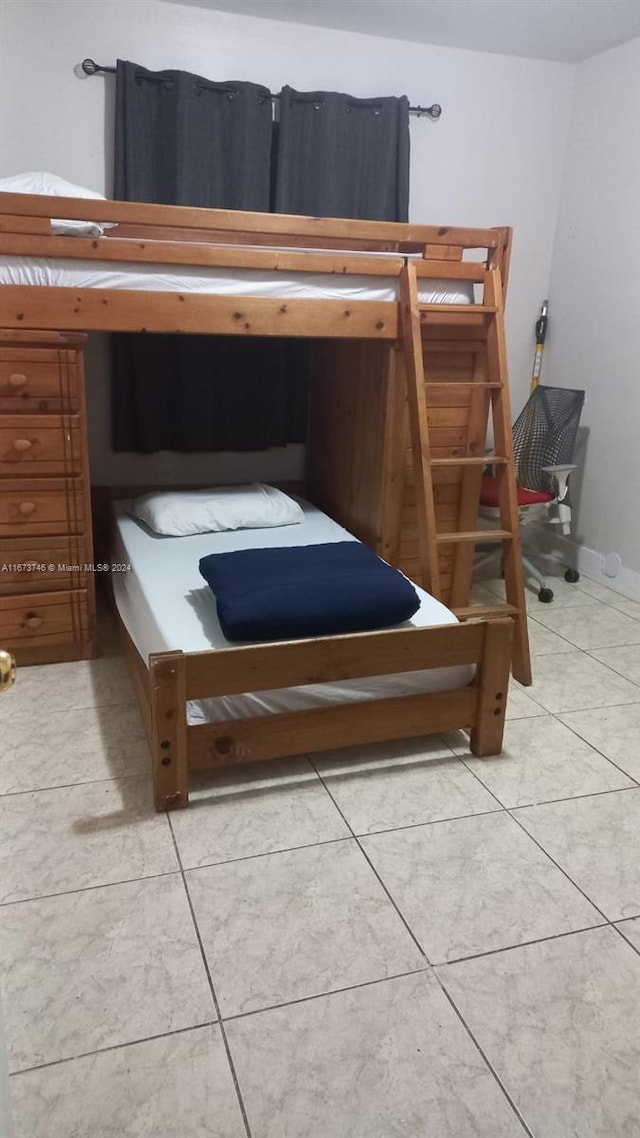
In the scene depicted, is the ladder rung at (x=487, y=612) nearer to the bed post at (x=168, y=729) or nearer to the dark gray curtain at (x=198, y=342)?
the bed post at (x=168, y=729)

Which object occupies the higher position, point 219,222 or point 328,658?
point 219,222

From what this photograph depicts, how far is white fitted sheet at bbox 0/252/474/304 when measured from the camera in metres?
2.51

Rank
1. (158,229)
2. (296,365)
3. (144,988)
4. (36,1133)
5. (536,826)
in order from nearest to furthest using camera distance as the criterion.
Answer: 1. (36,1133)
2. (144,988)
3. (536,826)
4. (158,229)
5. (296,365)

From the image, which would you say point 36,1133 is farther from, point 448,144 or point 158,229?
point 448,144

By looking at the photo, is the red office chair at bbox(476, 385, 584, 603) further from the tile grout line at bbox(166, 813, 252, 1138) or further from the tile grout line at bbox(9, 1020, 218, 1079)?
the tile grout line at bbox(9, 1020, 218, 1079)

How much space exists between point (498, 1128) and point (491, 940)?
0.41 m

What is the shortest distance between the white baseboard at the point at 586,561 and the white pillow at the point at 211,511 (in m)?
1.71

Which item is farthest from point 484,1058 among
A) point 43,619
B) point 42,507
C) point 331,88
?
point 331,88

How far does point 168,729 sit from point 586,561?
9.36 feet

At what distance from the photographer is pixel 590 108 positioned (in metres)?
3.85

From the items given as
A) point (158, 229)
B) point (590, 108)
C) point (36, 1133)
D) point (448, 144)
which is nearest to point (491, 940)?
point (36, 1133)

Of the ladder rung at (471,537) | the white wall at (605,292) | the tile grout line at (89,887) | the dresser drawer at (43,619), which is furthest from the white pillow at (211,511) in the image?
the white wall at (605,292)

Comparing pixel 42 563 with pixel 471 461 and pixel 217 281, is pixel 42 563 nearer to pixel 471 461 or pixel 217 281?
pixel 217 281

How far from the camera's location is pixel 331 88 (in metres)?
3.55
